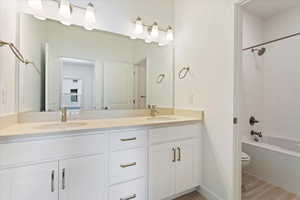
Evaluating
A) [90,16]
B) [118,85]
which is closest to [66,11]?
[90,16]

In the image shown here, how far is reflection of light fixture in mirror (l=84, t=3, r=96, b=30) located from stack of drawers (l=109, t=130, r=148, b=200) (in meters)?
1.20

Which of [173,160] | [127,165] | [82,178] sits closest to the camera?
[82,178]

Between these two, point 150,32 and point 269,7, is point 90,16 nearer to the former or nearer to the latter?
point 150,32

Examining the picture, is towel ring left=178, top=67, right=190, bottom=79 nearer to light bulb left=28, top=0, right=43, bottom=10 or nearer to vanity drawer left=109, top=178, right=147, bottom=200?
vanity drawer left=109, top=178, right=147, bottom=200

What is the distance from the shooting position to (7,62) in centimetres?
123

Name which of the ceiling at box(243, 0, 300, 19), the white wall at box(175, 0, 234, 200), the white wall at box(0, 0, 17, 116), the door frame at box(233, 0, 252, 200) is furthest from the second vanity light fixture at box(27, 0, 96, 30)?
the ceiling at box(243, 0, 300, 19)

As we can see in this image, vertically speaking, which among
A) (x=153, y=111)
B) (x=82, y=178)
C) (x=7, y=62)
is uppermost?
(x=7, y=62)

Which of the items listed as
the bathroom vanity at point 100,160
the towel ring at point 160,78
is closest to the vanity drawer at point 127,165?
the bathroom vanity at point 100,160

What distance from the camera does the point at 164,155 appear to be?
1580 mm

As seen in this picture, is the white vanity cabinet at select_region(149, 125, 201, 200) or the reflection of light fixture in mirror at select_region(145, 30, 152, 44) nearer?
the white vanity cabinet at select_region(149, 125, 201, 200)

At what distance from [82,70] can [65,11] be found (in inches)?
22.8

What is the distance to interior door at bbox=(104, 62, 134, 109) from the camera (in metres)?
1.89

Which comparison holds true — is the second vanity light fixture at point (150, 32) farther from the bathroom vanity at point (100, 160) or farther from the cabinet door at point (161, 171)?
the cabinet door at point (161, 171)

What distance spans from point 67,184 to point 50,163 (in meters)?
0.20
